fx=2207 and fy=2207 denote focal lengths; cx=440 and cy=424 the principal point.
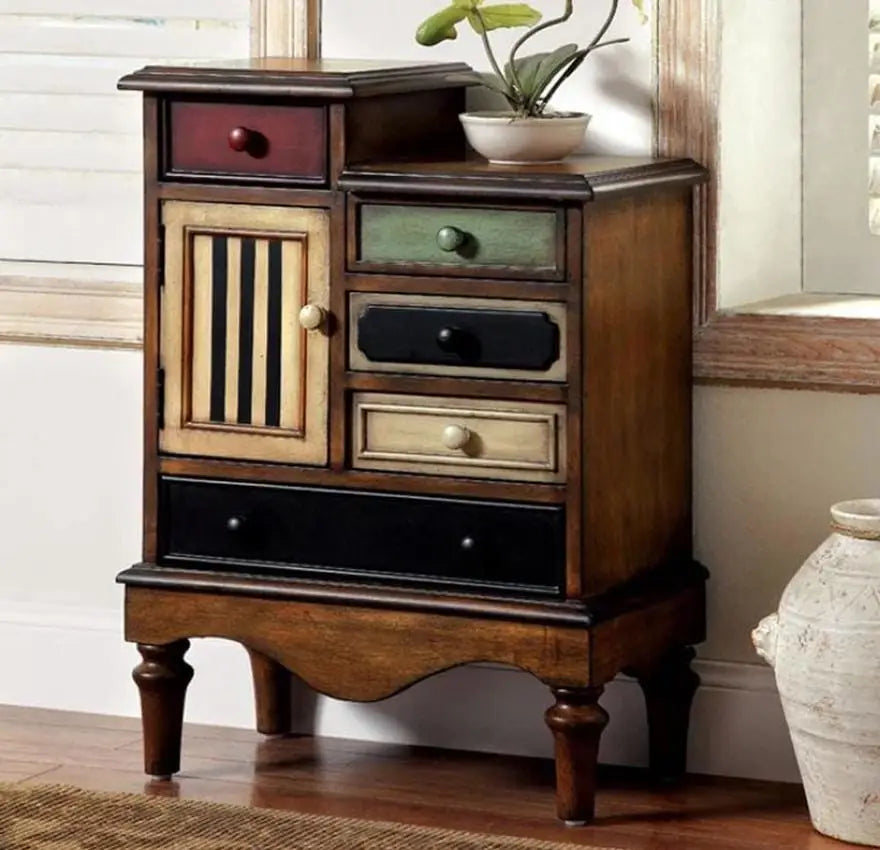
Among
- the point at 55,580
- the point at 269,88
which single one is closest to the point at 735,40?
the point at 269,88

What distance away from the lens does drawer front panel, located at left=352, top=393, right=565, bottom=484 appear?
3.05 m

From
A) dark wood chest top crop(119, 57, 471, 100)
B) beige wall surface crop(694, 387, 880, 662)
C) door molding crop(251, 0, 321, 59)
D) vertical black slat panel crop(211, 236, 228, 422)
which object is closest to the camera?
dark wood chest top crop(119, 57, 471, 100)

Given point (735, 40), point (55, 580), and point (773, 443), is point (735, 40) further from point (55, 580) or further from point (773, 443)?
point (55, 580)

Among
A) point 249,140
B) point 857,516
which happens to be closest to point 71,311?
point 249,140

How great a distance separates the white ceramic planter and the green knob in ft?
0.64

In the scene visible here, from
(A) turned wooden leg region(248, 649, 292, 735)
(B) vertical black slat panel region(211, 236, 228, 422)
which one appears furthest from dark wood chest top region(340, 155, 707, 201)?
(A) turned wooden leg region(248, 649, 292, 735)

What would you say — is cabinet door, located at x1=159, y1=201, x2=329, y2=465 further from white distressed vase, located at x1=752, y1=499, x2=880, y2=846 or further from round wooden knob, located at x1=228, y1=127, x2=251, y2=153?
white distressed vase, located at x1=752, y1=499, x2=880, y2=846

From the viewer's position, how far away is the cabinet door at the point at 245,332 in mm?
3174

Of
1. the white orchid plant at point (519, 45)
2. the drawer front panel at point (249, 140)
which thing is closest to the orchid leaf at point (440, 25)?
the white orchid plant at point (519, 45)

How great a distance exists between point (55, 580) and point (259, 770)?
603mm

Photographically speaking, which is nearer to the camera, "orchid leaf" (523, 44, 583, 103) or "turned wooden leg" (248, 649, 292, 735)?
"orchid leaf" (523, 44, 583, 103)

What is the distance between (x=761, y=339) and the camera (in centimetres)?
336

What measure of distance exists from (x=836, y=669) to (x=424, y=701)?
83 centimetres

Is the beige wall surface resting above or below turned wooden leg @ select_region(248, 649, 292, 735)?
above
